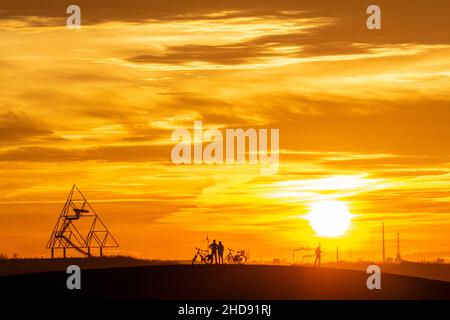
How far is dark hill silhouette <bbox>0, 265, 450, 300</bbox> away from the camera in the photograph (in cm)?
10456

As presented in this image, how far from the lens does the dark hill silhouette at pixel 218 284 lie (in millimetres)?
104562

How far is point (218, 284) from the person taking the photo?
109m
